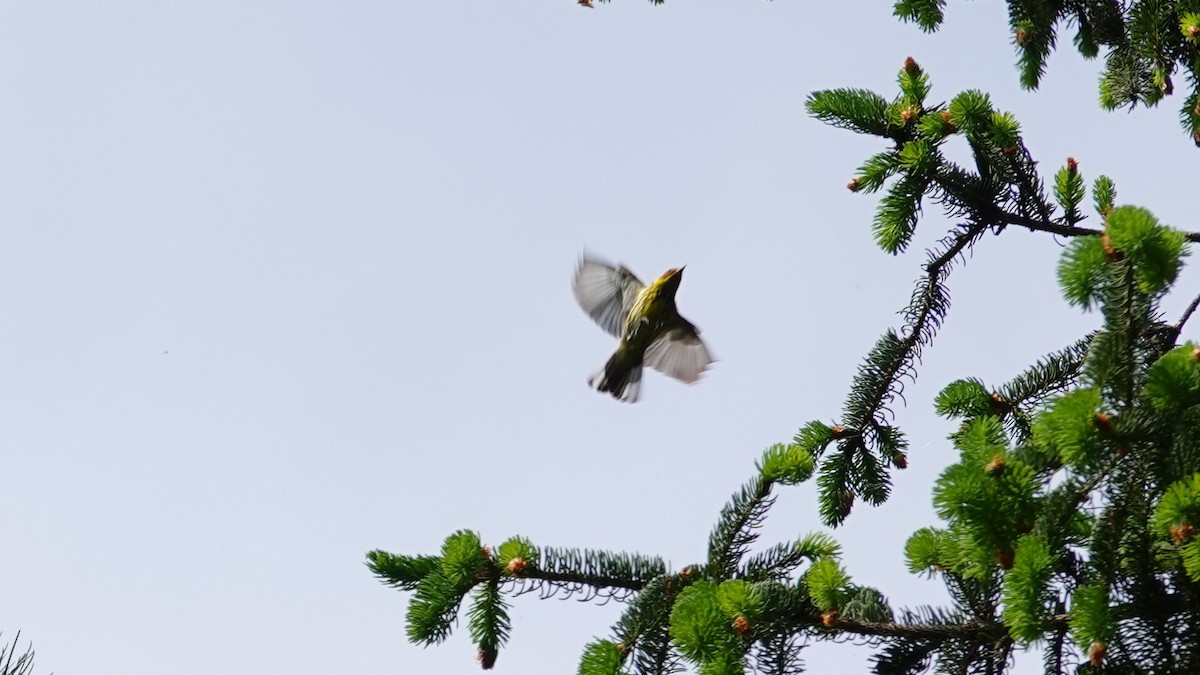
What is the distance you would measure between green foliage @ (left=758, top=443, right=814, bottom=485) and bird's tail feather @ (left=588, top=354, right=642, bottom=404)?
3.40 meters

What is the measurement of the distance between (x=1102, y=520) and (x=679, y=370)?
3707 mm

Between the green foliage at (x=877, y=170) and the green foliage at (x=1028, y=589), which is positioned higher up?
the green foliage at (x=877, y=170)

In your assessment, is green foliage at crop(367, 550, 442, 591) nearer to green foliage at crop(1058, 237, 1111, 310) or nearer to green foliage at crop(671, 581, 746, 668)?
green foliage at crop(671, 581, 746, 668)

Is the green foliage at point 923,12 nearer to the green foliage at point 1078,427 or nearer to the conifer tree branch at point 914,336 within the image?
the conifer tree branch at point 914,336

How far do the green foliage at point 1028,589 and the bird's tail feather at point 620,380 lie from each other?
403 cm

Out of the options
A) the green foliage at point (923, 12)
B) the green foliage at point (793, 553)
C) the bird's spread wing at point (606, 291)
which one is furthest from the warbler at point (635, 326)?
the green foliage at point (793, 553)

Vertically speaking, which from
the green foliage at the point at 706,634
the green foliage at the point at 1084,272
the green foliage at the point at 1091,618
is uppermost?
the green foliage at the point at 1084,272

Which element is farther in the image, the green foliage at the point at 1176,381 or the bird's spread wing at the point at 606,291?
the bird's spread wing at the point at 606,291

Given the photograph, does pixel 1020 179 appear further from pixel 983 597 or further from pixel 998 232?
pixel 983 597

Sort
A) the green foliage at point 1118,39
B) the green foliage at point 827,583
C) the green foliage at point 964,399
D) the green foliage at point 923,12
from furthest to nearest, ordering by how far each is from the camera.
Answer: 1. the green foliage at point 923,12
2. the green foliage at point 1118,39
3. the green foliage at point 964,399
4. the green foliage at point 827,583

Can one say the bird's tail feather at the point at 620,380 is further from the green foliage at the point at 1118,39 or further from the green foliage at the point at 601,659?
the green foliage at the point at 601,659

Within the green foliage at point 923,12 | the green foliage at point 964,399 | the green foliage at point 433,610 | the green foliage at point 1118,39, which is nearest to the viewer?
the green foliage at point 433,610

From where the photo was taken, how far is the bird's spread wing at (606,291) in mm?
6039

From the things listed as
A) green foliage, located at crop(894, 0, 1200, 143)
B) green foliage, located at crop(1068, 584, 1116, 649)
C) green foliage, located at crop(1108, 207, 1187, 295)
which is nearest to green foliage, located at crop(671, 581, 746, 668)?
green foliage, located at crop(1068, 584, 1116, 649)
